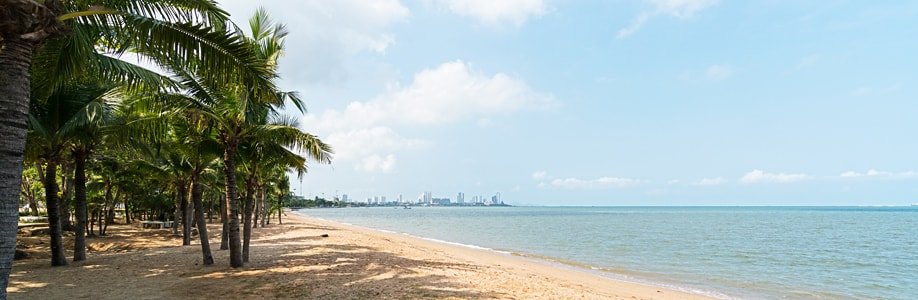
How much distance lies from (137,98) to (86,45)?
4.61 meters

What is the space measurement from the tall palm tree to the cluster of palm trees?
0.04 ft

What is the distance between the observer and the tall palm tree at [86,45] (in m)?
4.65

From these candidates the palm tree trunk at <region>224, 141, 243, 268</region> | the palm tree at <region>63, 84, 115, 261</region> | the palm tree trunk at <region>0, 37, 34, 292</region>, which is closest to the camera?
the palm tree trunk at <region>0, 37, 34, 292</region>

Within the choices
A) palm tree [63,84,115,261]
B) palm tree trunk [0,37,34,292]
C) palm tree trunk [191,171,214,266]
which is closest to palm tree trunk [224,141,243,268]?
palm tree trunk [191,171,214,266]

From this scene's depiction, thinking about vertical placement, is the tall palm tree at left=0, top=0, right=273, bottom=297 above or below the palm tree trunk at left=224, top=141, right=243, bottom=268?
above

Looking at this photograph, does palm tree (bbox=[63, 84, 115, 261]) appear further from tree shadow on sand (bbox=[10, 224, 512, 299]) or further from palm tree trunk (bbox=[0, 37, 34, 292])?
palm tree trunk (bbox=[0, 37, 34, 292])

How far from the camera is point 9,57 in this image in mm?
4734

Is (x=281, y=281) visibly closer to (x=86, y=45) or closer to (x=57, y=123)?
(x=86, y=45)

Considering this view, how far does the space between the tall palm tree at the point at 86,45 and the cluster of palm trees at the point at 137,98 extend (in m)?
0.01

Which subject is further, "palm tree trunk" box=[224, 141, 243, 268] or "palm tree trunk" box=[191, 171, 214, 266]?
"palm tree trunk" box=[191, 171, 214, 266]

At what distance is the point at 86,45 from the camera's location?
6613mm

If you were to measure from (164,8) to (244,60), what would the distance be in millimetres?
1251

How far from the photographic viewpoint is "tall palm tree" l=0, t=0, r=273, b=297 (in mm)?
4648

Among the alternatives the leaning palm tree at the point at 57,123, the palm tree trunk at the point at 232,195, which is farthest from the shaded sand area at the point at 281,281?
the leaning palm tree at the point at 57,123
